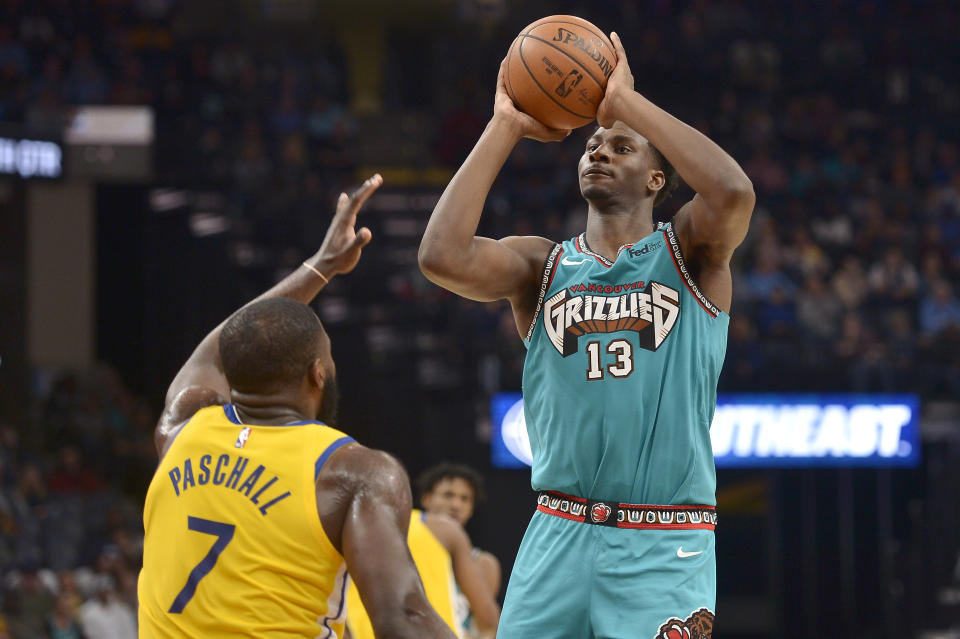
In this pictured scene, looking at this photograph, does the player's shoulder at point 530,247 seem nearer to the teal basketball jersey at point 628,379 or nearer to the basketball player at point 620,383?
the basketball player at point 620,383

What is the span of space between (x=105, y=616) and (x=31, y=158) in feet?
16.3

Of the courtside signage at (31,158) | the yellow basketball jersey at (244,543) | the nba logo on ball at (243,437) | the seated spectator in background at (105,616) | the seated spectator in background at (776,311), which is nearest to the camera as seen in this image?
the yellow basketball jersey at (244,543)

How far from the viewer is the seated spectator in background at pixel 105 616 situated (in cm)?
1075

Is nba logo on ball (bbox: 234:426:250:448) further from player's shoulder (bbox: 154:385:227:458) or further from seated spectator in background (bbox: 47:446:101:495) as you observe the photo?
seated spectator in background (bbox: 47:446:101:495)

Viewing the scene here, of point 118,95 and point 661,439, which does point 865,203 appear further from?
point 661,439

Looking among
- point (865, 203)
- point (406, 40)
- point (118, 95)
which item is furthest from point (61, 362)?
point (865, 203)

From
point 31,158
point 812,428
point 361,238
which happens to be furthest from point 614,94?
point 31,158

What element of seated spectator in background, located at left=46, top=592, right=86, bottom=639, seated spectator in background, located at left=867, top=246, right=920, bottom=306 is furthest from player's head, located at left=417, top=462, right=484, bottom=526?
seated spectator in background, located at left=867, top=246, right=920, bottom=306

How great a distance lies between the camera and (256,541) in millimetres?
2867

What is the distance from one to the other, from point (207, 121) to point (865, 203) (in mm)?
8479

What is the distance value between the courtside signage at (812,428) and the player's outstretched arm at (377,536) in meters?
9.34

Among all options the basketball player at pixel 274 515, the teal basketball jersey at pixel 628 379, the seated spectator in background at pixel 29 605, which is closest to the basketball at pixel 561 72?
the teal basketball jersey at pixel 628 379

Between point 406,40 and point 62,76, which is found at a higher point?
point 406,40

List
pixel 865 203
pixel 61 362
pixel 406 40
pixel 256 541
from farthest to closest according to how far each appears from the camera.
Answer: pixel 406 40 → pixel 61 362 → pixel 865 203 → pixel 256 541
